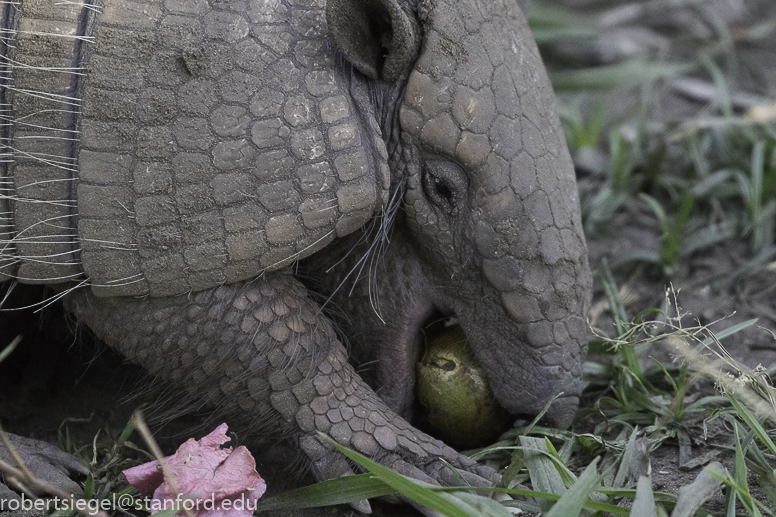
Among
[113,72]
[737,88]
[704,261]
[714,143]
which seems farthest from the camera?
[737,88]

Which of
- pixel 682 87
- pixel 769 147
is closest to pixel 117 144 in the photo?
pixel 769 147

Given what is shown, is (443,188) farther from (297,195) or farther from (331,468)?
(331,468)

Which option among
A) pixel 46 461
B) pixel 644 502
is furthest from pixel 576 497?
pixel 46 461

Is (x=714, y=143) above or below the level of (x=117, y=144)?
below

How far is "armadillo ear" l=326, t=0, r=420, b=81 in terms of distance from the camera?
203 centimetres

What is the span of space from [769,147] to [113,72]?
3.23 meters

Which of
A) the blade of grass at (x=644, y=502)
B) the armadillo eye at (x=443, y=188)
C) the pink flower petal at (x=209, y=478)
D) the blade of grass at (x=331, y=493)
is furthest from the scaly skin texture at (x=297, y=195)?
the blade of grass at (x=644, y=502)

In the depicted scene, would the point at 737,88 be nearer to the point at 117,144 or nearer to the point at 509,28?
the point at 509,28

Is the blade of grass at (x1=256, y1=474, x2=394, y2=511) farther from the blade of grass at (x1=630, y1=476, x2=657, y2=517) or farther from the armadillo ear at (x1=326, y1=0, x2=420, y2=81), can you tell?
the armadillo ear at (x1=326, y1=0, x2=420, y2=81)

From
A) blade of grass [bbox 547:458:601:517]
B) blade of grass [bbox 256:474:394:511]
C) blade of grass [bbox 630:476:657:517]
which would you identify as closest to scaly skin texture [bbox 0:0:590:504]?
blade of grass [bbox 256:474:394:511]

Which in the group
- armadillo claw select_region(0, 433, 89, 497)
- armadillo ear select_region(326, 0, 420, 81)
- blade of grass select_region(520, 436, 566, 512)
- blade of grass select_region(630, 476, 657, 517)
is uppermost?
armadillo ear select_region(326, 0, 420, 81)

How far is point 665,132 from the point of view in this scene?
4.31 m

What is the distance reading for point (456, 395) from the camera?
2.46 m

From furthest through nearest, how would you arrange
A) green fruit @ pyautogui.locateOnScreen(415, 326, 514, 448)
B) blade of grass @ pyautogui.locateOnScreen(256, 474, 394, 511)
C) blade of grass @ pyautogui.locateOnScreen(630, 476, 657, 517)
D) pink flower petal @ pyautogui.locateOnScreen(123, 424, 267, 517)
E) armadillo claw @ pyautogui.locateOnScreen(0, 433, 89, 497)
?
green fruit @ pyautogui.locateOnScreen(415, 326, 514, 448)
armadillo claw @ pyautogui.locateOnScreen(0, 433, 89, 497)
blade of grass @ pyautogui.locateOnScreen(256, 474, 394, 511)
pink flower petal @ pyautogui.locateOnScreen(123, 424, 267, 517)
blade of grass @ pyautogui.locateOnScreen(630, 476, 657, 517)
